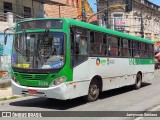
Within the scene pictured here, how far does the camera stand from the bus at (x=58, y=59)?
1092 centimetres

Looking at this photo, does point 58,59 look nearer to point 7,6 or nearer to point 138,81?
point 138,81

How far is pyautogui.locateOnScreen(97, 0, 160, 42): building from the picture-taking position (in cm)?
5466

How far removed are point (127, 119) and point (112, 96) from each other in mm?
4993

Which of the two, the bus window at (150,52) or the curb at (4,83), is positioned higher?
the bus window at (150,52)

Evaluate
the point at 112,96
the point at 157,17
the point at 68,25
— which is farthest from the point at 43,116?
the point at 157,17

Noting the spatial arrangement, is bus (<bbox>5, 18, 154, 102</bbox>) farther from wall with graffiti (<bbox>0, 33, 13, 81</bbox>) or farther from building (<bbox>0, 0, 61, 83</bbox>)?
building (<bbox>0, 0, 61, 83</bbox>)

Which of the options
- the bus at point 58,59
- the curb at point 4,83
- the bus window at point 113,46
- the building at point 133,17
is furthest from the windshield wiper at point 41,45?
the building at point 133,17

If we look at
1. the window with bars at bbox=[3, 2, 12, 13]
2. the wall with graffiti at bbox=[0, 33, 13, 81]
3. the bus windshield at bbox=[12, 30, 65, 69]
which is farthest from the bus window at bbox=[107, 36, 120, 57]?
the window with bars at bbox=[3, 2, 12, 13]

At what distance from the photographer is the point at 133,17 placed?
58.1 metres

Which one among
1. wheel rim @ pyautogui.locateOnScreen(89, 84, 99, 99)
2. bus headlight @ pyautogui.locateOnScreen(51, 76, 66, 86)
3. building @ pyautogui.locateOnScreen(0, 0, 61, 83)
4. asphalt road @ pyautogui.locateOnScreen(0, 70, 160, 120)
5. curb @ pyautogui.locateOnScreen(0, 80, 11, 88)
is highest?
building @ pyautogui.locateOnScreen(0, 0, 61, 83)

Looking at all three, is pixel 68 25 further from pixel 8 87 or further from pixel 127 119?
pixel 8 87

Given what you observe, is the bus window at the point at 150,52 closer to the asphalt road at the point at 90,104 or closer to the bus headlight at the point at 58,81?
the asphalt road at the point at 90,104

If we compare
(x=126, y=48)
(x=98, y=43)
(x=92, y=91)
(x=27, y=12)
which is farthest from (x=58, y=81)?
(x=27, y=12)

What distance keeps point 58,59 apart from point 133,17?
159 feet
